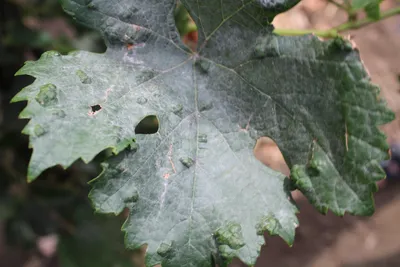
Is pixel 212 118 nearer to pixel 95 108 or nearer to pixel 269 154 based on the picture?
pixel 95 108

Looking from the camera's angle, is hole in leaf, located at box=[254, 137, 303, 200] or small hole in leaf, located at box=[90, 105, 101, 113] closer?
small hole in leaf, located at box=[90, 105, 101, 113]

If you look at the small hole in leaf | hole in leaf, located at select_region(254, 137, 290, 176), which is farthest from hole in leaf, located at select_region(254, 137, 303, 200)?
the small hole in leaf

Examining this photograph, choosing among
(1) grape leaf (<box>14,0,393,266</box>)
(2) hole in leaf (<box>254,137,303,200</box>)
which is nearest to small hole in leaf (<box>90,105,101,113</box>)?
(1) grape leaf (<box>14,0,393,266</box>)

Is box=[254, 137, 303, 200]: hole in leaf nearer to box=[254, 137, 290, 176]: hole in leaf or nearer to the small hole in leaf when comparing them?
box=[254, 137, 290, 176]: hole in leaf

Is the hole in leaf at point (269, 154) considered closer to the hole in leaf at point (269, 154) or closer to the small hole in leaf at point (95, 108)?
the hole in leaf at point (269, 154)

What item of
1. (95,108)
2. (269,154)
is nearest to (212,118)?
(95,108)

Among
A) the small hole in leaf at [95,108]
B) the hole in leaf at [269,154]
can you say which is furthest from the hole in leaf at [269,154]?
the small hole in leaf at [95,108]

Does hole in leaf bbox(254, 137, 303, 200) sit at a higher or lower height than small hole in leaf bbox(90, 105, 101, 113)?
lower

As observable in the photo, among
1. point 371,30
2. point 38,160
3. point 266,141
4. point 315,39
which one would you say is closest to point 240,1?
Result: point 315,39

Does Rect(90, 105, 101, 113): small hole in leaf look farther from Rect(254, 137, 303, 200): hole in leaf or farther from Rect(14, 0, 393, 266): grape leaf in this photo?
Rect(254, 137, 303, 200): hole in leaf
